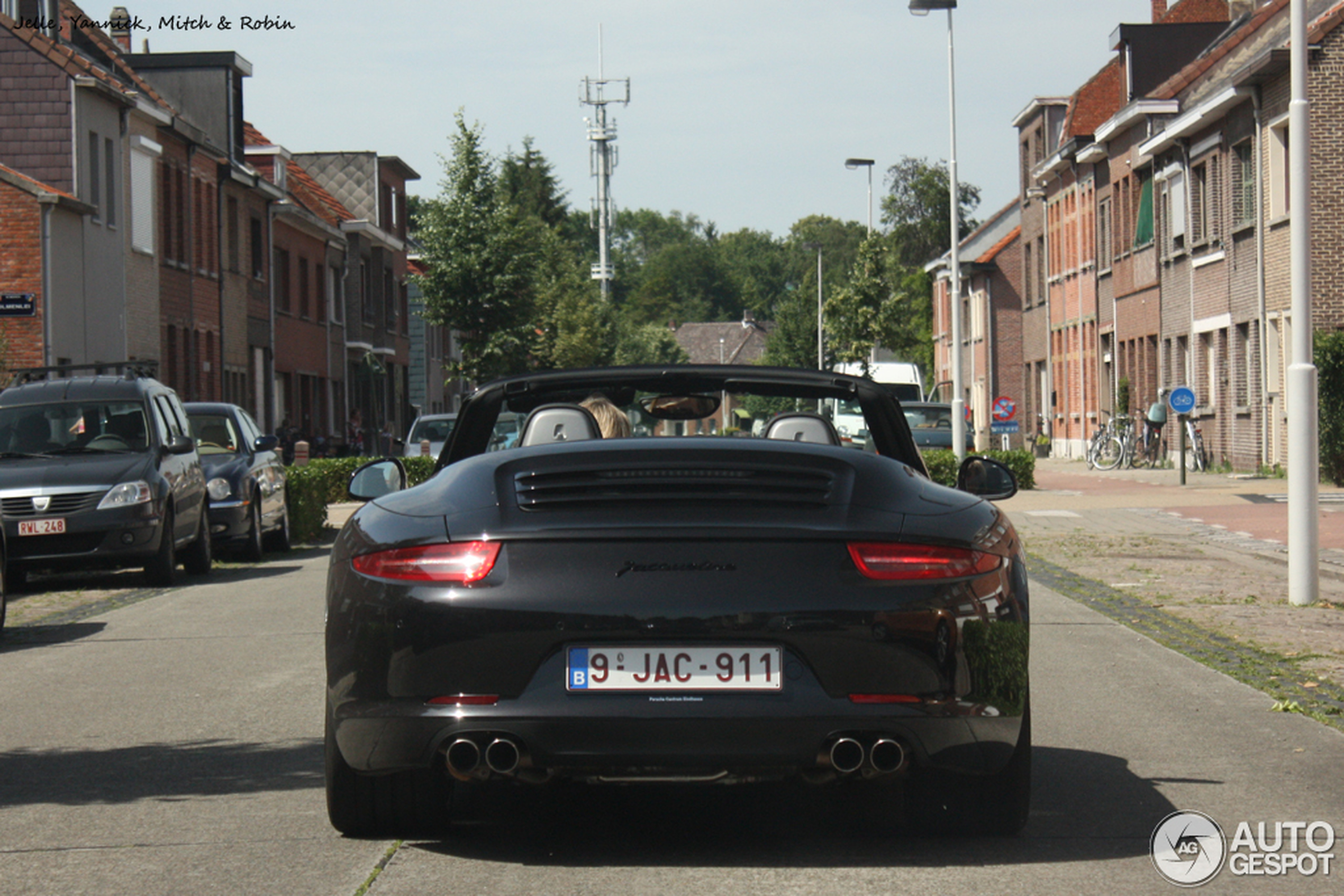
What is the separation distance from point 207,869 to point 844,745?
1.83 m

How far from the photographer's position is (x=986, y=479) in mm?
6574

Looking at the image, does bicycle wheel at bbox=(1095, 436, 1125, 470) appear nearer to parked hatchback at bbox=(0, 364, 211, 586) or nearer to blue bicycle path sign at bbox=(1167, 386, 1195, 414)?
blue bicycle path sign at bbox=(1167, 386, 1195, 414)

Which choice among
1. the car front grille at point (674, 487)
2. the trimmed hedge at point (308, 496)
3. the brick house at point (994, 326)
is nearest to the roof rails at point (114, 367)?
the trimmed hedge at point (308, 496)

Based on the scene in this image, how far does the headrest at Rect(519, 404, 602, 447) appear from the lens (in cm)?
614

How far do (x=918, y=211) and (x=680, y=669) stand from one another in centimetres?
10676

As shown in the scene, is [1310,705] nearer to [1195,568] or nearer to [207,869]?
[207,869]

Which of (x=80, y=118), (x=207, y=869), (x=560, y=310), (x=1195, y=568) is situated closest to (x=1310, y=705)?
(x=207, y=869)

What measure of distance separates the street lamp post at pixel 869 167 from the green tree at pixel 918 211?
121 feet

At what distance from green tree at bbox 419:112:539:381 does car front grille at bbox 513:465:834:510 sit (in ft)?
156

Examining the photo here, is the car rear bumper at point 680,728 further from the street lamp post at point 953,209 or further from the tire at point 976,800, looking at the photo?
the street lamp post at point 953,209

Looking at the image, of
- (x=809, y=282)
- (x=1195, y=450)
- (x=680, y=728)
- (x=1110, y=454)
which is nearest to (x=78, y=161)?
(x=1195, y=450)

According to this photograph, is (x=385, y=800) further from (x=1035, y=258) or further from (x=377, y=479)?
(x=1035, y=258)

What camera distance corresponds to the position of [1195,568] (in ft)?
Answer: 53.8

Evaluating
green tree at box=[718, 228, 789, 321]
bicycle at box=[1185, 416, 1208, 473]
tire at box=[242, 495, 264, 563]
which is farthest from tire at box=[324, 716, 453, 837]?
green tree at box=[718, 228, 789, 321]
